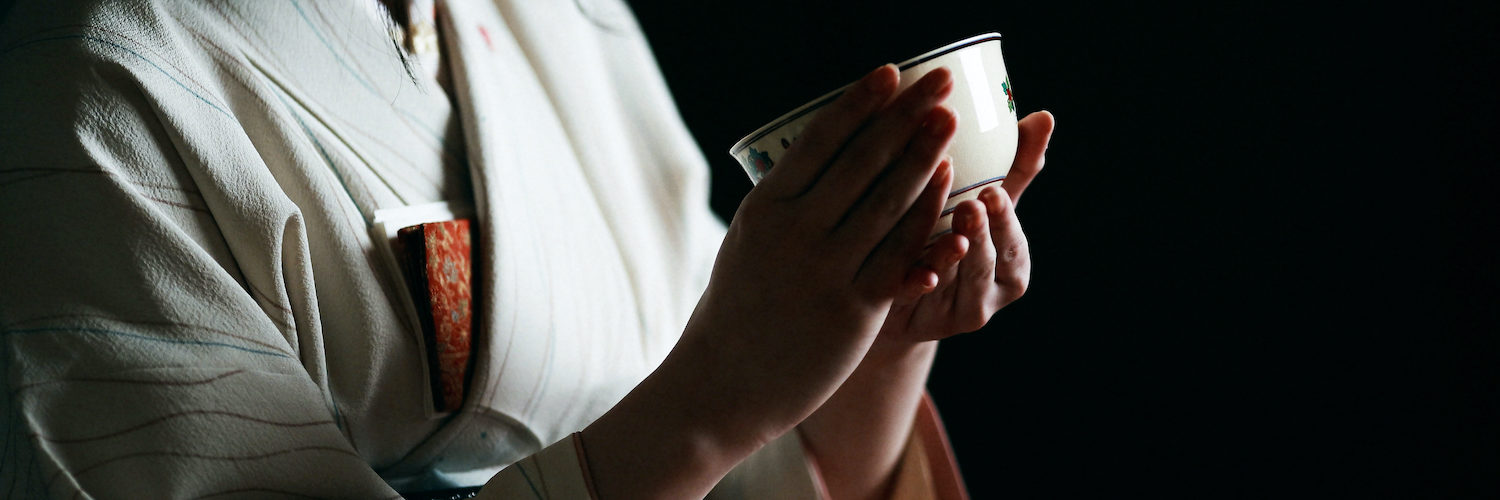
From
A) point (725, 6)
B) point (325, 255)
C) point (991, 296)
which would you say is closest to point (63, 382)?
point (325, 255)

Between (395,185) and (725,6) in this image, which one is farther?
(725,6)

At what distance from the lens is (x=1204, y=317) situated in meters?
1.09

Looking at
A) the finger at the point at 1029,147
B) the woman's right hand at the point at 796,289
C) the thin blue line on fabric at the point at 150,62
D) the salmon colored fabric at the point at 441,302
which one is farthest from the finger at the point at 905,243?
the thin blue line on fabric at the point at 150,62

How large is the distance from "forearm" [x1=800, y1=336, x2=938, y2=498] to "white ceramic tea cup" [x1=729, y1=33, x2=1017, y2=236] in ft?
0.64

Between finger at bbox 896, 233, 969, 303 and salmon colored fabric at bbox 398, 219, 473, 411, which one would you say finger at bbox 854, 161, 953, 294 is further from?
salmon colored fabric at bbox 398, 219, 473, 411

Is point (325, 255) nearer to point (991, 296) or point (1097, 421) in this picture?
point (991, 296)

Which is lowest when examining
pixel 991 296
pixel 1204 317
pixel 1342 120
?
pixel 1204 317

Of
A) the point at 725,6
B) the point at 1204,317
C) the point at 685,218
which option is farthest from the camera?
the point at 725,6

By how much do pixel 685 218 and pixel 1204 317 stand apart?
0.64 m

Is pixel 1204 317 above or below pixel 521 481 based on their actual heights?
below

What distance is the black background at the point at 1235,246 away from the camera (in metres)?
0.94

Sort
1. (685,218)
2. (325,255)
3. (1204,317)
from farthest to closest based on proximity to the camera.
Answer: (1204,317) → (685,218) → (325,255)

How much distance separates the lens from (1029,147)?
1.83ft

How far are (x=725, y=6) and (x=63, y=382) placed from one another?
100 centimetres
